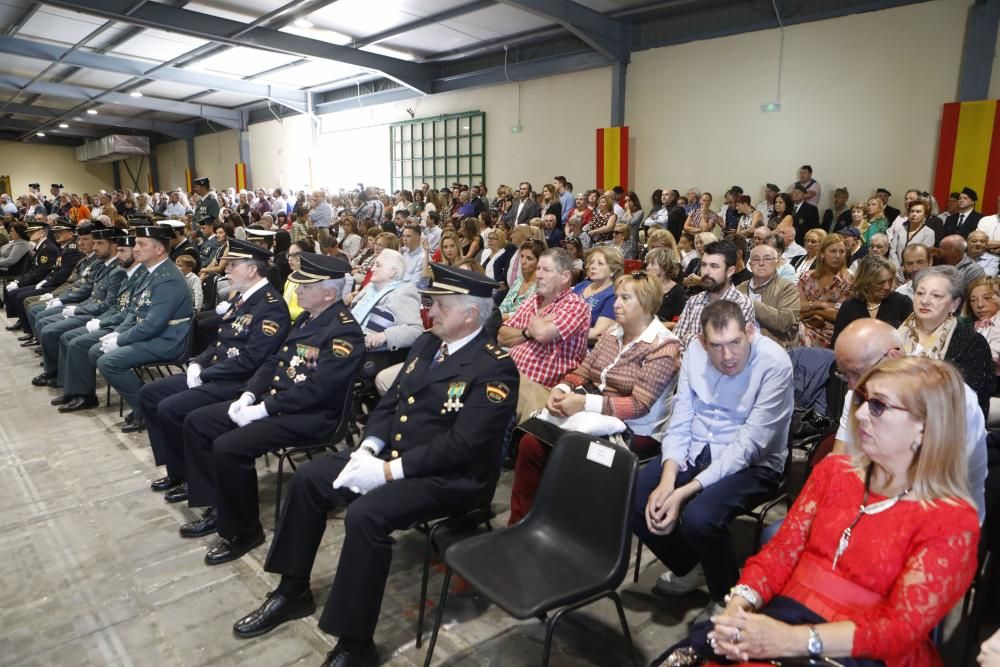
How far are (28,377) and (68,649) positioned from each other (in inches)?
171

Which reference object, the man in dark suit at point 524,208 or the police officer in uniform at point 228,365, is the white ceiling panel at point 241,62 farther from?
the police officer in uniform at point 228,365

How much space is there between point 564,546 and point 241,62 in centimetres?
1397

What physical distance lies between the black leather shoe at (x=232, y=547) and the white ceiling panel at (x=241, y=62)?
461 inches

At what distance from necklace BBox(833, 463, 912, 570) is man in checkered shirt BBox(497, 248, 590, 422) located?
169 cm

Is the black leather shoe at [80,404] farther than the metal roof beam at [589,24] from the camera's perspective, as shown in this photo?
No

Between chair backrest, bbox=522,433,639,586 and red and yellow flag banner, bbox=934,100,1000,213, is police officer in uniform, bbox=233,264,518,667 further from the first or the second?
red and yellow flag banner, bbox=934,100,1000,213

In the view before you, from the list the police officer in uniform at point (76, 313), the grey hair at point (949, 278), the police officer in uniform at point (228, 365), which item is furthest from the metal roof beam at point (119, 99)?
the grey hair at point (949, 278)

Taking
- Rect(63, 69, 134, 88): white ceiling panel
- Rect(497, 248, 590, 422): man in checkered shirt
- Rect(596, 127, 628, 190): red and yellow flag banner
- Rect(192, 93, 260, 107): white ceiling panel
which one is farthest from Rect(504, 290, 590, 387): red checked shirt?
Rect(192, 93, 260, 107): white ceiling panel

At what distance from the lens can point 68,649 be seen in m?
Result: 2.29

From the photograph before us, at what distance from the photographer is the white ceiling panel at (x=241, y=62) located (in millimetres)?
12586

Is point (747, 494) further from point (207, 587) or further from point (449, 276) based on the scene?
point (207, 587)

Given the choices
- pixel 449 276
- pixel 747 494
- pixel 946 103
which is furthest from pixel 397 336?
pixel 946 103

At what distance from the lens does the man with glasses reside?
3758 millimetres

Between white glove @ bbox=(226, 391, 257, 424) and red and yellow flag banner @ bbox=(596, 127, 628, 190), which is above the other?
red and yellow flag banner @ bbox=(596, 127, 628, 190)
